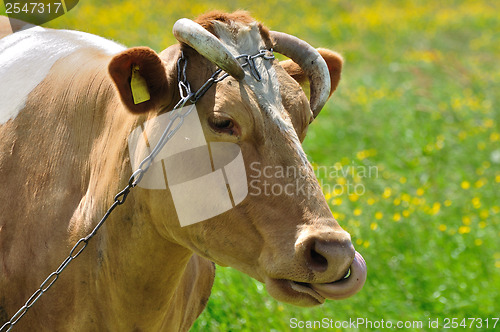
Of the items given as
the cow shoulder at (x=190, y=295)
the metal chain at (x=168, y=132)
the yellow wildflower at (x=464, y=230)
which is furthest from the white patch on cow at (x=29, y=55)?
the yellow wildflower at (x=464, y=230)

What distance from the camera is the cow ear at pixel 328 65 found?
10.8 ft

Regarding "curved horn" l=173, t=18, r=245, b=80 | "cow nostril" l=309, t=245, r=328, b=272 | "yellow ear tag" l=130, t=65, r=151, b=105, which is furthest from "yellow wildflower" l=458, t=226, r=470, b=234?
"yellow ear tag" l=130, t=65, r=151, b=105

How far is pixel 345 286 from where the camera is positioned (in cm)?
253

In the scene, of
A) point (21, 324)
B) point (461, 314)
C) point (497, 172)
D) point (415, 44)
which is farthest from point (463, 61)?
point (21, 324)

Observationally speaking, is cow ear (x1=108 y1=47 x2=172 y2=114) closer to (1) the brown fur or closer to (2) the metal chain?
(2) the metal chain

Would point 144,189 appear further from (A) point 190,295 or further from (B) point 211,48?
(A) point 190,295

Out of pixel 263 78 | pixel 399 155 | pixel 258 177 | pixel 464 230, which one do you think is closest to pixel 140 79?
pixel 263 78

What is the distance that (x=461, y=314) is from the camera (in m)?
5.41

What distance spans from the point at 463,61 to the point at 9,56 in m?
12.7

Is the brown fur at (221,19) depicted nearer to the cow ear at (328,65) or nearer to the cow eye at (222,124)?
the cow ear at (328,65)

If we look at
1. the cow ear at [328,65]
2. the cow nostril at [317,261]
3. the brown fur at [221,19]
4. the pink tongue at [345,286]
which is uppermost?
the brown fur at [221,19]

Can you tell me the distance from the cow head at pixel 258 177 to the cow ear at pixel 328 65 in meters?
0.39

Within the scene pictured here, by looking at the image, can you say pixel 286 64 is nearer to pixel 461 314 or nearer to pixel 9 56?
pixel 9 56

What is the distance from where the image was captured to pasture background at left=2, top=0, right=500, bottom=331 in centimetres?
541
